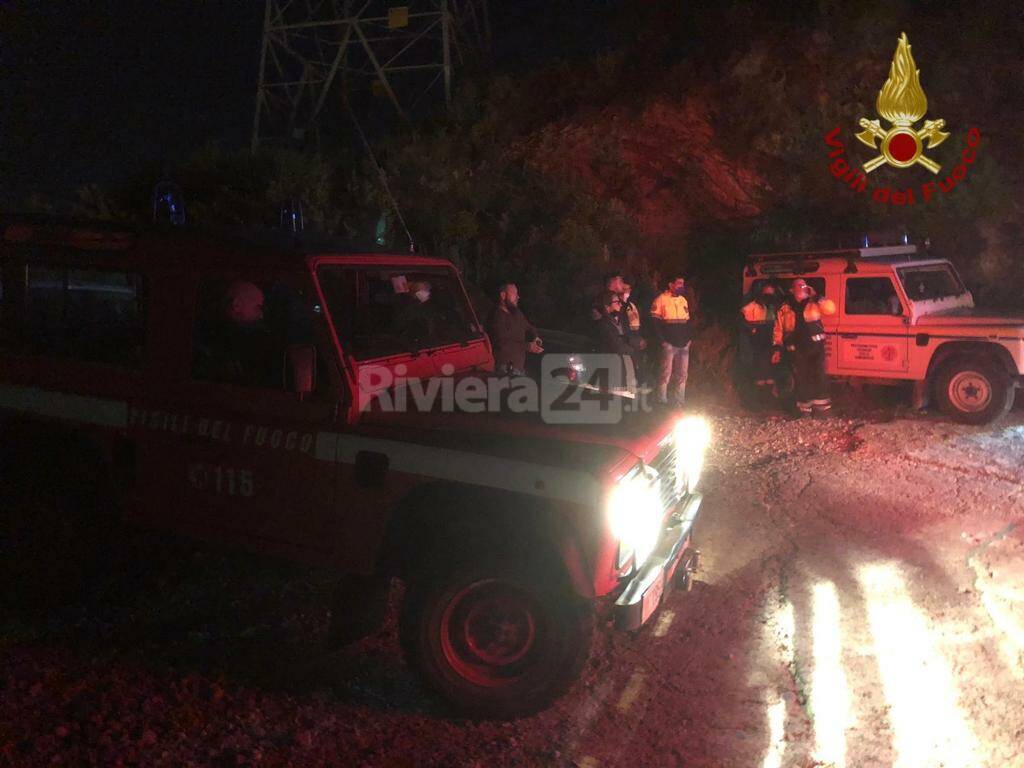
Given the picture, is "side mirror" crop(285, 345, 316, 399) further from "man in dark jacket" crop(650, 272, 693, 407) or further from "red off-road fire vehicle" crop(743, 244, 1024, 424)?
"red off-road fire vehicle" crop(743, 244, 1024, 424)

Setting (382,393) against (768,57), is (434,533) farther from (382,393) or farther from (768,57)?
(768,57)

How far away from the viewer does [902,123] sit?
47.0ft

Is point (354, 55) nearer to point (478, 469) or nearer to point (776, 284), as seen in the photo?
point (776, 284)

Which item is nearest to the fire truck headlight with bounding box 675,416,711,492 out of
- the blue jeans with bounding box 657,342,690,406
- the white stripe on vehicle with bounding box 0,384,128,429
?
the white stripe on vehicle with bounding box 0,384,128,429

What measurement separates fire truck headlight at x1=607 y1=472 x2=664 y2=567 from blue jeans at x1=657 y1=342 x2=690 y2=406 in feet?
20.4

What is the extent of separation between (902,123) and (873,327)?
20.6 feet

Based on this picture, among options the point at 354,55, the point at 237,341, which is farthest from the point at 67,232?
the point at 354,55

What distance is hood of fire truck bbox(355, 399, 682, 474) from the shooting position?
3637mm

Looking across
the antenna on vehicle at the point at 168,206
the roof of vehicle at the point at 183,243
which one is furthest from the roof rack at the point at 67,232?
the antenna on vehicle at the point at 168,206

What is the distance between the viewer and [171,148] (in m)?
17.8

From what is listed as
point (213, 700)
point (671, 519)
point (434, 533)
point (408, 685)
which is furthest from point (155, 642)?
point (671, 519)

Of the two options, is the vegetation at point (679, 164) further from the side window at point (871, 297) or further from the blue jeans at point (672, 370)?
the side window at point (871, 297)

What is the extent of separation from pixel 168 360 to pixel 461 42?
1562 centimetres

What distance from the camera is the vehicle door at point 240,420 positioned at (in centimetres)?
390
